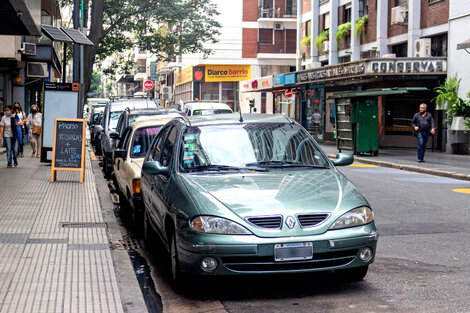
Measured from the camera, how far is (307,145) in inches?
295

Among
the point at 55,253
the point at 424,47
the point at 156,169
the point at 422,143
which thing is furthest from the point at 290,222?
the point at 424,47

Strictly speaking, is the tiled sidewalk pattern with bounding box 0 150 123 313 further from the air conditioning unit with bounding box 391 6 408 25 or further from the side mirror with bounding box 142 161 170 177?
the air conditioning unit with bounding box 391 6 408 25

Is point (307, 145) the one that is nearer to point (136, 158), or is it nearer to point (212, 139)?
point (212, 139)

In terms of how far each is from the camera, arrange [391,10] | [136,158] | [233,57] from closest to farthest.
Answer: [136,158] → [391,10] → [233,57]

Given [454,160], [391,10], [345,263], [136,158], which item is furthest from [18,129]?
[391,10]

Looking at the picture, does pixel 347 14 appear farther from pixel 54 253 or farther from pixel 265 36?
pixel 54 253

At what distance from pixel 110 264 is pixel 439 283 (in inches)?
124

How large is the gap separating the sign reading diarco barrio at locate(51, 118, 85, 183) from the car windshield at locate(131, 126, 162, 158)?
4.14 meters

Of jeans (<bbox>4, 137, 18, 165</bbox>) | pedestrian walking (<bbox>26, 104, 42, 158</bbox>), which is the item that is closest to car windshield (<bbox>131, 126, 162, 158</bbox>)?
jeans (<bbox>4, 137, 18, 165</bbox>)

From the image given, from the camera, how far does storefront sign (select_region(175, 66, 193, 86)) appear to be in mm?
62688

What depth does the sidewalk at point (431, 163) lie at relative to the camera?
61.9ft

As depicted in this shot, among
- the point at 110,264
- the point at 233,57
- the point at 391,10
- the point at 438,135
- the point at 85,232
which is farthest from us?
the point at 233,57

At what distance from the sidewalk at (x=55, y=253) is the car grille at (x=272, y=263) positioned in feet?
3.20

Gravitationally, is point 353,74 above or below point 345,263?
above
